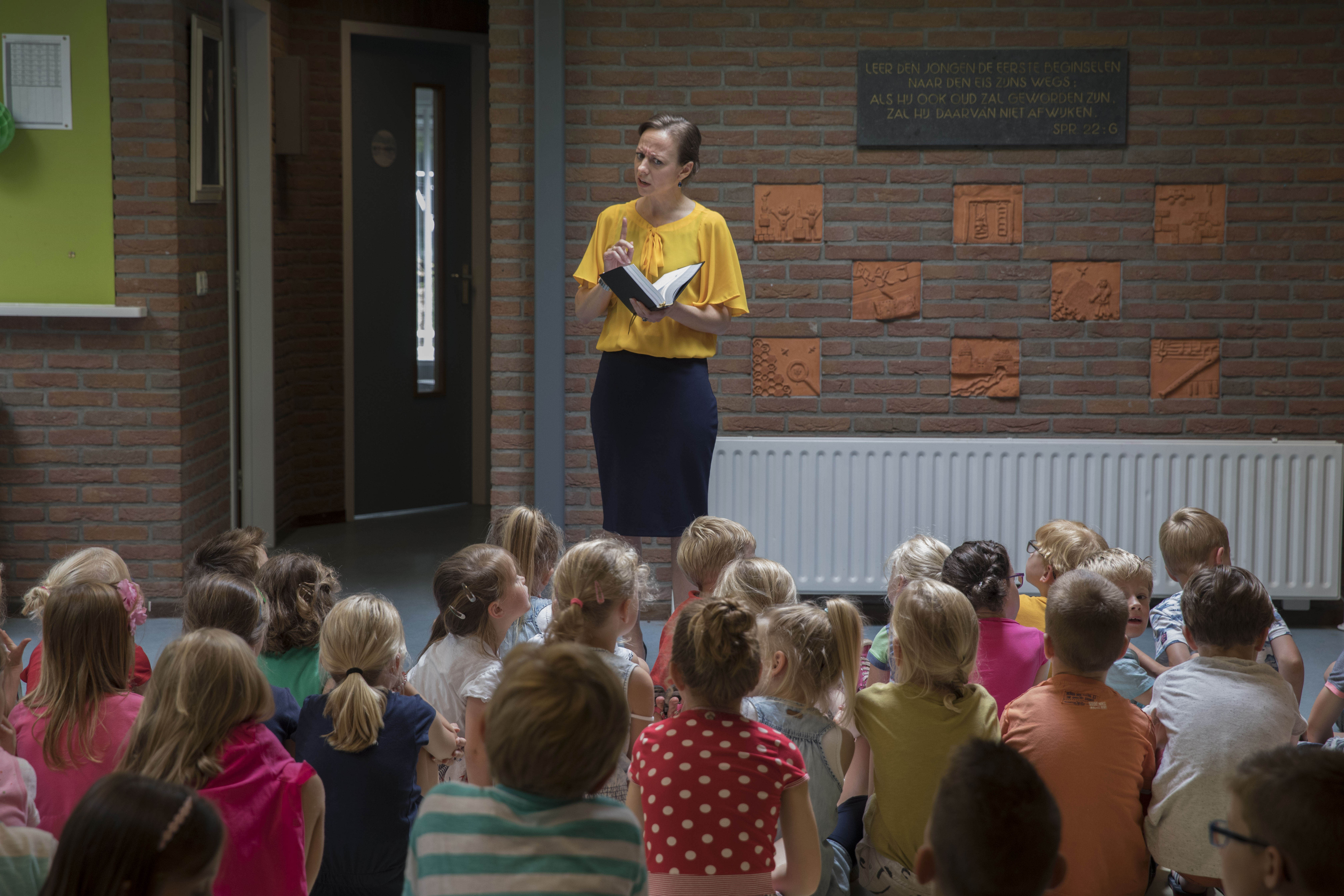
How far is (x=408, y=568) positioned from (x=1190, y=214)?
354 cm

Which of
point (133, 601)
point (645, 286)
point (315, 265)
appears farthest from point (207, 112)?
point (133, 601)

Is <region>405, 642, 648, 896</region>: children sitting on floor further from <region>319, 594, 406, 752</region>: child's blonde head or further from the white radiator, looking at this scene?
the white radiator

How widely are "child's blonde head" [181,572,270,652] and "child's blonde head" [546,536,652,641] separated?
58 cm

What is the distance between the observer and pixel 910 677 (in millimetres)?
2373

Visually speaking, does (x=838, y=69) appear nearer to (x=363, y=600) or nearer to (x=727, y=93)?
(x=727, y=93)

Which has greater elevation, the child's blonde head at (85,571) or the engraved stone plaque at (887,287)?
the engraved stone plaque at (887,287)

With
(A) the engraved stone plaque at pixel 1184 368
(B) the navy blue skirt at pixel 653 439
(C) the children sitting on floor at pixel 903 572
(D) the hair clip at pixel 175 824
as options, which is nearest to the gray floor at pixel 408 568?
(B) the navy blue skirt at pixel 653 439

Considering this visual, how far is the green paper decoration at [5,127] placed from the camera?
4500 mm

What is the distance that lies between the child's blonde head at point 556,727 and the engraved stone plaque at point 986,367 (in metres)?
3.64

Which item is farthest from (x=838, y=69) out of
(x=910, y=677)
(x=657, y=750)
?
(x=657, y=750)

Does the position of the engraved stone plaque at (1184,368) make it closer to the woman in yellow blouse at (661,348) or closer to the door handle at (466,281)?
the woman in yellow blouse at (661,348)

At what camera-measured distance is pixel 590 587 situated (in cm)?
262

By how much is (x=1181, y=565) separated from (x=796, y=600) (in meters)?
1.19

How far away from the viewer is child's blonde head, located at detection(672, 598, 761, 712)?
201cm
